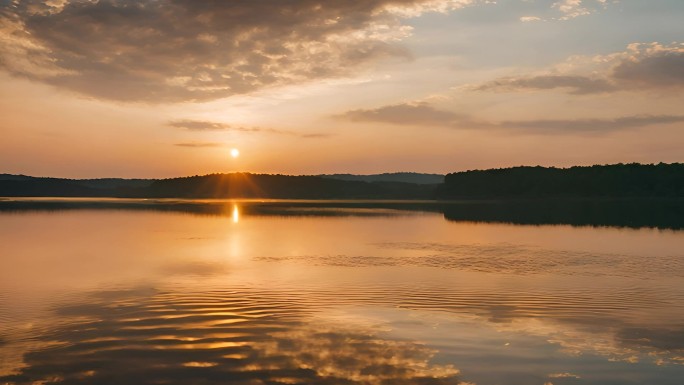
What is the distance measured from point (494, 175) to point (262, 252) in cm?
15803

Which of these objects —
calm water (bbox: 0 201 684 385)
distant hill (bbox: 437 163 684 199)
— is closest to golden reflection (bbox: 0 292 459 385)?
calm water (bbox: 0 201 684 385)

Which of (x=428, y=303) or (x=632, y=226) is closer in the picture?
(x=428, y=303)

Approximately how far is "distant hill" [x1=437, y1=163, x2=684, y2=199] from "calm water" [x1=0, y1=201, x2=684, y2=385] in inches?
5278

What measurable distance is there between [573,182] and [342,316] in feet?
538

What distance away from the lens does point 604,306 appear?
19500 mm

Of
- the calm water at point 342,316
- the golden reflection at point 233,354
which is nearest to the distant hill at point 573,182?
the calm water at point 342,316

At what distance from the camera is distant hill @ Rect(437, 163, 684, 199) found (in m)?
156

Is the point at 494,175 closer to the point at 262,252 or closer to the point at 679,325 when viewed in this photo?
the point at 262,252

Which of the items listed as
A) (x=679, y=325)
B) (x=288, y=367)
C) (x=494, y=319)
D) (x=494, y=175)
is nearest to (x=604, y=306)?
(x=679, y=325)

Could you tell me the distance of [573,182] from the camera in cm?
16750

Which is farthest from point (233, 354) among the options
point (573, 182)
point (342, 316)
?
point (573, 182)

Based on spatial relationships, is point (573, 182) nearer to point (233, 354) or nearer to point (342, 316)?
point (342, 316)

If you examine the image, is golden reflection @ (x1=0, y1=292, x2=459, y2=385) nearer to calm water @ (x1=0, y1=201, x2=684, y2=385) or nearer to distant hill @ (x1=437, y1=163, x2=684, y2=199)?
calm water @ (x1=0, y1=201, x2=684, y2=385)

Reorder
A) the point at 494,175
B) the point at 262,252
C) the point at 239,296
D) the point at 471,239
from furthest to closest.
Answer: the point at 494,175, the point at 471,239, the point at 262,252, the point at 239,296
